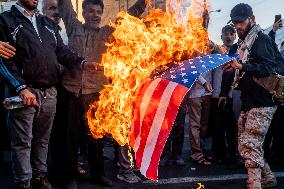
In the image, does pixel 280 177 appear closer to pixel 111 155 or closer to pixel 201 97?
pixel 201 97

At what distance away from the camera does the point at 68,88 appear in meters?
5.41

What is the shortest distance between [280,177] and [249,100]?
158cm

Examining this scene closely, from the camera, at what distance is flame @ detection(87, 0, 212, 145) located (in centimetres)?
461

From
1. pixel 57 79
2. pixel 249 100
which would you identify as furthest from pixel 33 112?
pixel 249 100

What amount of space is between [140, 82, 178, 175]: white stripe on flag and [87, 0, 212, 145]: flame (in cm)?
45

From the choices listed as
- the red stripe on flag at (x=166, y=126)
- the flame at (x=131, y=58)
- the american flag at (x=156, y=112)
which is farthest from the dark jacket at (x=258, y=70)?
the red stripe on flag at (x=166, y=126)

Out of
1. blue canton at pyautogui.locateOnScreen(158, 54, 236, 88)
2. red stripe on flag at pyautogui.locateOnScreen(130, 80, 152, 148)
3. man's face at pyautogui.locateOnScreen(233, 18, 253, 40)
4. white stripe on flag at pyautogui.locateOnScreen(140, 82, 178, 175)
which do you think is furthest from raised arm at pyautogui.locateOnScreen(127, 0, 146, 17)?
white stripe on flag at pyautogui.locateOnScreen(140, 82, 178, 175)

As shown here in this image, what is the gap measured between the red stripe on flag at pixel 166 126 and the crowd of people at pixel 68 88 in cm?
128

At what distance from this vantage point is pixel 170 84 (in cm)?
419

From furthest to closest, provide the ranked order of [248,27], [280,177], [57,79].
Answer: [280,177] < [248,27] < [57,79]

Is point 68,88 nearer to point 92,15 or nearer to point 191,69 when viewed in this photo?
point 92,15

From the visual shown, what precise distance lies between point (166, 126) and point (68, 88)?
1.93m

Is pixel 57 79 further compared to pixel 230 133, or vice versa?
pixel 230 133

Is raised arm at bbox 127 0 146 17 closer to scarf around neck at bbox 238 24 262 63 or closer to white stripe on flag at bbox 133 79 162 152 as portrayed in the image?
scarf around neck at bbox 238 24 262 63
